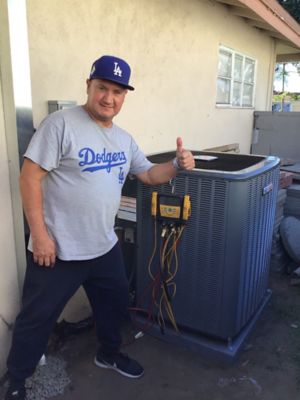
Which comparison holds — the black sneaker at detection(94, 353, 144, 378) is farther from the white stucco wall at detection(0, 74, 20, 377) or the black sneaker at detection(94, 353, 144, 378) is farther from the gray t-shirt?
the gray t-shirt

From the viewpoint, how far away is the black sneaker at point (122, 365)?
247 cm

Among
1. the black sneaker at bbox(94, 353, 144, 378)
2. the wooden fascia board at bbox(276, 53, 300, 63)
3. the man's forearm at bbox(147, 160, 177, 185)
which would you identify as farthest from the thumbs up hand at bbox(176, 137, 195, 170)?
the wooden fascia board at bbox(276, 53, 300, 63)

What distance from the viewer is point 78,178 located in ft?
6.24

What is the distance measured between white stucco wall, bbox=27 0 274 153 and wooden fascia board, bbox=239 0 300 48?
0.61 m

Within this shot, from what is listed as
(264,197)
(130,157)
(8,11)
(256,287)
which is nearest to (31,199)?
(130,157)

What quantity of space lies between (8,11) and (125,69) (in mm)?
706

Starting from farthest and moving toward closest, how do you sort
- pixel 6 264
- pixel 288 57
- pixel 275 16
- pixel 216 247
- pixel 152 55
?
1. pixel 288 57
2. pixel 275 16
3. pixel 152 55
4. pixel 216 247
5. pixel 6 264

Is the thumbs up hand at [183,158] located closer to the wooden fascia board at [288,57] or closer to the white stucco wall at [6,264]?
the white stucco wall at [6,264]

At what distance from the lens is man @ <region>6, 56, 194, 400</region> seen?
1820 millimetres

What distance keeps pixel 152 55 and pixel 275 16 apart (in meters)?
2.42

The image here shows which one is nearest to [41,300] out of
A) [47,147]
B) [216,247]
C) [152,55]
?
[47,147]

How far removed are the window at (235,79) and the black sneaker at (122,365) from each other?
4183 mm

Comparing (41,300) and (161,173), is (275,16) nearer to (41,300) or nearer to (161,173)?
(161,173)

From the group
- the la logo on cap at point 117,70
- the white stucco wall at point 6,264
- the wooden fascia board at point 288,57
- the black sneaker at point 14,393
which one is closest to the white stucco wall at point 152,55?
the white stucco wall at point 6,264
